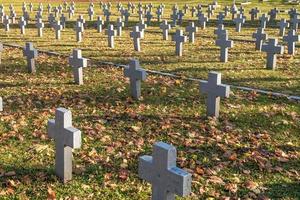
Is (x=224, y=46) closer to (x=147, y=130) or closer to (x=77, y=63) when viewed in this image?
(x=77, y=63)

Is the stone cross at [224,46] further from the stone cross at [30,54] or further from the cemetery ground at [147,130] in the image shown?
the stone cross at [30,54]

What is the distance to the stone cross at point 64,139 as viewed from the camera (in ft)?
17.3

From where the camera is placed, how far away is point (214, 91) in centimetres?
801

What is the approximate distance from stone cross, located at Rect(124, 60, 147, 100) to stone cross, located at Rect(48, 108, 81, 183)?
375cm

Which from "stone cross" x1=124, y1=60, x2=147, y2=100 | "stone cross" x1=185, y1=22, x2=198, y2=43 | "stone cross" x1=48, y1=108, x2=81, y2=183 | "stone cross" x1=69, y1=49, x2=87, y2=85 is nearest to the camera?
"stone cross" x1=48, y1=108, x2=81, y2=183

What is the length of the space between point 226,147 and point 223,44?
712 centimetres

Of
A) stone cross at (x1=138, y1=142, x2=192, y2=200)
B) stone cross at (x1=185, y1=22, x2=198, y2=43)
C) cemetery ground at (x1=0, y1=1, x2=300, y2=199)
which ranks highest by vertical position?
stone cross at (x1=185, y1=22, x2=198, y2=43)

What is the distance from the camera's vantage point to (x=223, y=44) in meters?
13.6

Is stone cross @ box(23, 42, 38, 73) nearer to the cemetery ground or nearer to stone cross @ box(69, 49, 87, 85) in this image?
the cemetery ground

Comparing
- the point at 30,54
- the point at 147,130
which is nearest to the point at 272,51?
the point at 147,130

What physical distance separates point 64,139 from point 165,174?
155 centimetres

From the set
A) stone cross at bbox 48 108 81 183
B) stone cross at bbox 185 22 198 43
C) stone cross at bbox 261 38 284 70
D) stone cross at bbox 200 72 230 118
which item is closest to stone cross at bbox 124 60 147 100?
stone cross at bbox 200 72 230 118

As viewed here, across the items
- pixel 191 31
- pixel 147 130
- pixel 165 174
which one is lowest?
pixel 147 130

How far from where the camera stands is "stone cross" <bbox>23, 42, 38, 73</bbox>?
11500 millimetres
